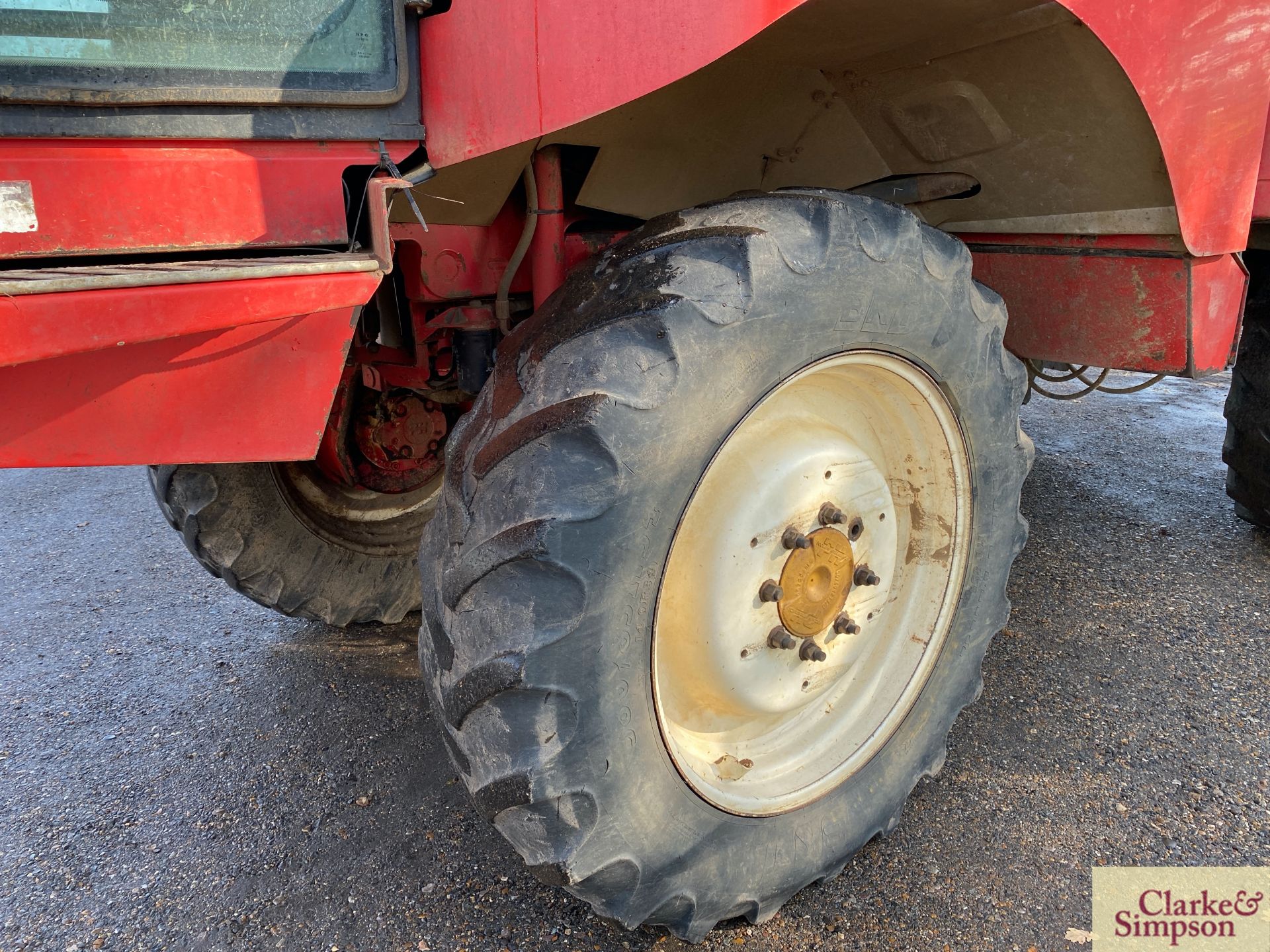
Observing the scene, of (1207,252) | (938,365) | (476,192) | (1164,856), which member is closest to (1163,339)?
(1207,252)

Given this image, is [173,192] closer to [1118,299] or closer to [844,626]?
[844,626]

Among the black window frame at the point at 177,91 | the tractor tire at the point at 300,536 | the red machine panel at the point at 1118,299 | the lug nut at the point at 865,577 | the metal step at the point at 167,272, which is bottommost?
the tractor tire at the point at 300,536

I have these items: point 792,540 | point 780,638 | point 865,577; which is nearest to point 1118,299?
point 865,577

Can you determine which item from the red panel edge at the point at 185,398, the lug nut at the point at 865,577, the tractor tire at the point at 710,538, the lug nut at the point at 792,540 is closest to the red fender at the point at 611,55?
the tractor tire at the point at 710,538

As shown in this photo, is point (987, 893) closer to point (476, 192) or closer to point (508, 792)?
point (508, 792)

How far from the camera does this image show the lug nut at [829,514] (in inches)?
60.9

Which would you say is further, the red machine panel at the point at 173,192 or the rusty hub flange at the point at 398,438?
the rusty hub flange at the point at 398,438

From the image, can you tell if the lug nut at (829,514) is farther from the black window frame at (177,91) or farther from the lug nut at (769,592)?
the black window frame at (177,91)

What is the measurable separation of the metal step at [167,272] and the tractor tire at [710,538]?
29 cm

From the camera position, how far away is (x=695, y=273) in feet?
3.91

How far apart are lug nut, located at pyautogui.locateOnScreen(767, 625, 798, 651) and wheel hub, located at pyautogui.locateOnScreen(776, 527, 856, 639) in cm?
1

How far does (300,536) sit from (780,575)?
4.61 ft

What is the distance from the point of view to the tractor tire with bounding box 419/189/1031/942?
1.15m

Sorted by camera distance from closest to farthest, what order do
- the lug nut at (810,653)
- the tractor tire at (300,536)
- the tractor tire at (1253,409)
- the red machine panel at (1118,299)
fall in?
the lug nut at (810,653), the red machine panel at (1118,299), the tractor tire at (300,536), the tractor tire at (1253,409)
